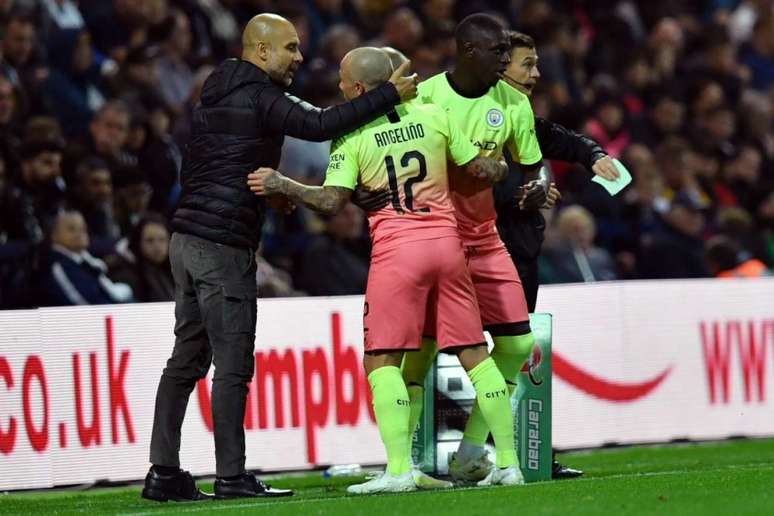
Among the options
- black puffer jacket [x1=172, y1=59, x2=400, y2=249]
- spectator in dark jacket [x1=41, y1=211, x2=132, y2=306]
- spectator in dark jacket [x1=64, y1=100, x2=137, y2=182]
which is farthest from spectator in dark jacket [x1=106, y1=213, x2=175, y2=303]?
black puffer jacket [x1=172, y1=59, x2=400, y2=249]

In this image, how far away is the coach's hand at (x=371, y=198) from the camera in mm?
7895

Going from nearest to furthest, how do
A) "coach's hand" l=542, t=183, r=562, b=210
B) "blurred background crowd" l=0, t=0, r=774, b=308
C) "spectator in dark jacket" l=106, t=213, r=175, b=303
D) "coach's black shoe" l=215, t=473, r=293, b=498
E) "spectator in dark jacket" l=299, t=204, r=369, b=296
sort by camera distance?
"coach's black shoe" l=215, t=473, r=293, b=498, "coach's hand" l=542, t=183, r=562, b=210, "spectator in dark jacket" l=106, t=213, r=175, b=303, "blurred background crowd" l=0, t=0, r=774, b=308, "spectator in dark jacket" l=299, t=204, r=369, b=296

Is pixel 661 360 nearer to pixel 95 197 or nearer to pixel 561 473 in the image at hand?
pixel 561 473

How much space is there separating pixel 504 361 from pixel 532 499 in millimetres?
1313

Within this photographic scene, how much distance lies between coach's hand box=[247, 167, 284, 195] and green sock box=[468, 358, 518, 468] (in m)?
1.35

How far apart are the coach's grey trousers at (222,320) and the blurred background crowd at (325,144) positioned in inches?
130

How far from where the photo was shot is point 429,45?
15.9m

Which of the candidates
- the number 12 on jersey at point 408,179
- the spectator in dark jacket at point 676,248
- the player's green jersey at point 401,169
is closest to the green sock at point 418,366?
the player's green jersey at point 401,169

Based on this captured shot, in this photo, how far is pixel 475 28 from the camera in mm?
8305

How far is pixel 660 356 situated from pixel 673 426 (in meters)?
0.55

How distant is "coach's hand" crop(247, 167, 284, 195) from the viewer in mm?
8000

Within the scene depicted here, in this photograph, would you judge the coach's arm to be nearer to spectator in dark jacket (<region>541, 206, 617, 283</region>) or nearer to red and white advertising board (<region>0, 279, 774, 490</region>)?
red and white advertising board (<region>0, 279, 774, 490</region>)

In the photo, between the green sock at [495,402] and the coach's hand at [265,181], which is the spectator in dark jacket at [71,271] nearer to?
the coach's hand at [265,181]

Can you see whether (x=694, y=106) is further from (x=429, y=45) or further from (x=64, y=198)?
(x=64, y=198)
